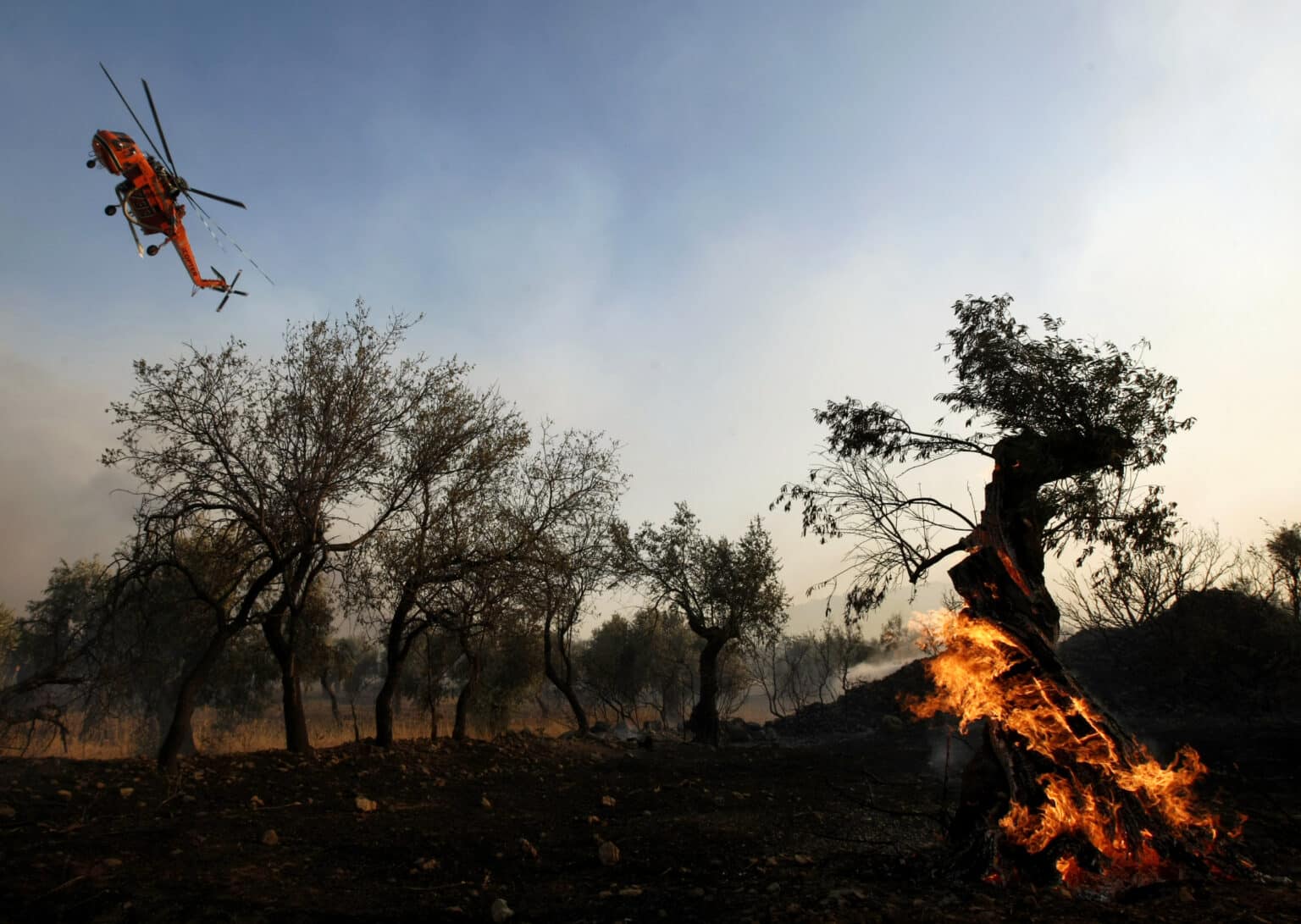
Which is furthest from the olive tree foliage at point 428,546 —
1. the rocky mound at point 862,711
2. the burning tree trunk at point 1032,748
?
the rocky mound at point 862,711

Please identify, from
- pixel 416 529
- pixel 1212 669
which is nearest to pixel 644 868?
pixel 416 529

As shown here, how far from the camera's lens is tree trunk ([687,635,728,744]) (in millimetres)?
28656

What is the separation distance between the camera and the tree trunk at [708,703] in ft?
94.0

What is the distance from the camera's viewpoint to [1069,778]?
8.07 m

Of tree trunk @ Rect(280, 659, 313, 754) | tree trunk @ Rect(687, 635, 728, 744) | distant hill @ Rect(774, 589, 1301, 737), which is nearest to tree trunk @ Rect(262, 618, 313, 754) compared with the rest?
tree trunk @ Rect(280, 659, 313, 754)

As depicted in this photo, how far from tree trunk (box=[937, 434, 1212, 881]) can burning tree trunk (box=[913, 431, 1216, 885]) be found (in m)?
0.01

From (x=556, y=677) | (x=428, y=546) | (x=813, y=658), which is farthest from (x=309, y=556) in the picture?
(x=813, y=658)

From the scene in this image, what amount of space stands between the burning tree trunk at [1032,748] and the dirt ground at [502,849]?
55 centimetres

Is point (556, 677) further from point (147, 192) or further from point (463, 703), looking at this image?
point (147, 192)

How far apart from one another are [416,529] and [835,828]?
12.0m

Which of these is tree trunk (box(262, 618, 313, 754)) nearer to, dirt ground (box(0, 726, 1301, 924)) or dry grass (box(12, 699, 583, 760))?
dirt ground (box(0, 726, 1301, 924))

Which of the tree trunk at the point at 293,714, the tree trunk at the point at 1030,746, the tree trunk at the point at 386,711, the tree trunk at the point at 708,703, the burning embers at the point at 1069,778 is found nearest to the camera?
the burning embers at the point at 1069,778

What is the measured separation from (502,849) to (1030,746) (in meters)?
7.34

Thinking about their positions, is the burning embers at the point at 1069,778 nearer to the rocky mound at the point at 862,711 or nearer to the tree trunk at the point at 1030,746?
the tree trunk at the point at 1030,746
